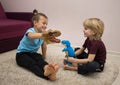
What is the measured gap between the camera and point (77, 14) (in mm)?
2625

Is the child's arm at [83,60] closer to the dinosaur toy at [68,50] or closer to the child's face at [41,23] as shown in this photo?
the dinosaur toy at [68,50]

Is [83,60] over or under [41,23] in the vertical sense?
under

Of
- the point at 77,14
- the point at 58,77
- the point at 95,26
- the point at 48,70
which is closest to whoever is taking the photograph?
the point at 48,70

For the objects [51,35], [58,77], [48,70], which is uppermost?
[51,35]

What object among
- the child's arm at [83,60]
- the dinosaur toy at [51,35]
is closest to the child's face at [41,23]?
the dinosaur toy at [51,35]

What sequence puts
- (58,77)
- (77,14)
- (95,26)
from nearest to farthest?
(58,77), (95,26), (77,14)

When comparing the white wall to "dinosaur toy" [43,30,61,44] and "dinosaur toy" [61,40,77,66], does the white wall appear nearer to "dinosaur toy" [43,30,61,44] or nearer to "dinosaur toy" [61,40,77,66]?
"dinosaur toy" [61,40,77,66]

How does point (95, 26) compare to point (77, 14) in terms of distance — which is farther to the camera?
point (77, 14)

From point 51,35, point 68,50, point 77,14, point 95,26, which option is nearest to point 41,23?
point 51,35

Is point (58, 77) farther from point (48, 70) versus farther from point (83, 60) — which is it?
point (83, 60)

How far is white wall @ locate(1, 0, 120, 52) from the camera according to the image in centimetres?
241

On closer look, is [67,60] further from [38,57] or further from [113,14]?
[113,14]

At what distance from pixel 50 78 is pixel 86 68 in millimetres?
309

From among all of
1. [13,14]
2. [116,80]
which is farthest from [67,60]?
[13,14]
